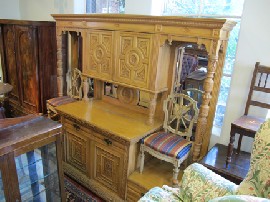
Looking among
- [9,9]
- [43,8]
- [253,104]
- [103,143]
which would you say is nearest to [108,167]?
[103,143]

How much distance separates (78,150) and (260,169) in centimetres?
191

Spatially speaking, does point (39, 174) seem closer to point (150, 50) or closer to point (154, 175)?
point (154, 175)

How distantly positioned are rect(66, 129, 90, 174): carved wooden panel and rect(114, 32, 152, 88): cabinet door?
772 millimetres

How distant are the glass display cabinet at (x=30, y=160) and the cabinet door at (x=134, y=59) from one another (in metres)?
1.06

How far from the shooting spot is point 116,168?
2.26 meters

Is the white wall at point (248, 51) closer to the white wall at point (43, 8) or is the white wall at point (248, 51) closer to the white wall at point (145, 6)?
the white wall at point (145, 6)

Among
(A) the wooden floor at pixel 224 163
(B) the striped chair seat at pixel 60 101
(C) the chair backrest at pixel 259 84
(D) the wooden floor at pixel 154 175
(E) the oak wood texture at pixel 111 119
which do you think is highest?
(C) the chair backrest at pixel 259 84

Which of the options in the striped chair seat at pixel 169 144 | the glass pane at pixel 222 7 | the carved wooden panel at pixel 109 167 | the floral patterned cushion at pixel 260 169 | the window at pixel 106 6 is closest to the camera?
the floral patterned cushion at pixel 260 169

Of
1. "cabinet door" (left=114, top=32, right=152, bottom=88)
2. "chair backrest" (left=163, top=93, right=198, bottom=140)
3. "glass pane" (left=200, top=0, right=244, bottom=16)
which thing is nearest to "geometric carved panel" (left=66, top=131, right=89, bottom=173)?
"cabinet door" (left=114, top=32, right=152, bottom=88)

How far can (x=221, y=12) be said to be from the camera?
87.7 inches

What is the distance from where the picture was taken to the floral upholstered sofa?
117 cm

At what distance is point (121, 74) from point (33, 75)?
1713mm

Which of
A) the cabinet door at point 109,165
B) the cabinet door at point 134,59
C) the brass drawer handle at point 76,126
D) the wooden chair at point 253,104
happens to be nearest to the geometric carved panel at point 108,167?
the cabinet door at point 109,165

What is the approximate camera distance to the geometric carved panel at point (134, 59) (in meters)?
2.19
